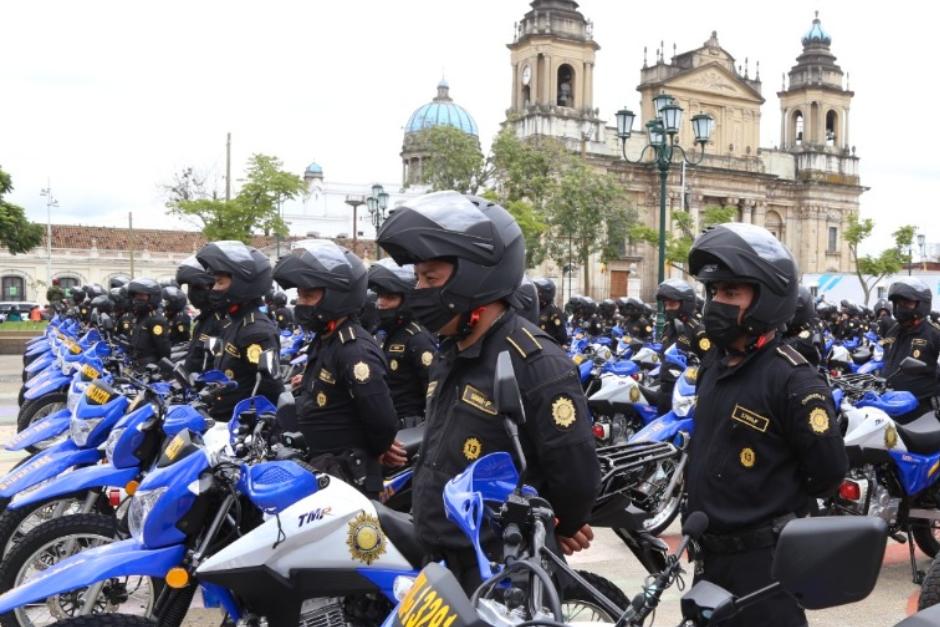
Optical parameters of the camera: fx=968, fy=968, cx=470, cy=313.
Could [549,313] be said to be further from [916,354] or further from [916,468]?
[916,468]

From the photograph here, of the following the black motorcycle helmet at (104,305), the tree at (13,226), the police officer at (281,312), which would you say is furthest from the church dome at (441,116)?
the black motorcycle helmet at (104,305)

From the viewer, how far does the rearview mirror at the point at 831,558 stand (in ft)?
5.90

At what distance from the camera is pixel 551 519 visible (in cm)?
238

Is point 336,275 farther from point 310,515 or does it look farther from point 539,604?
point 539,604

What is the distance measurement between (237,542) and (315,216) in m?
66.7

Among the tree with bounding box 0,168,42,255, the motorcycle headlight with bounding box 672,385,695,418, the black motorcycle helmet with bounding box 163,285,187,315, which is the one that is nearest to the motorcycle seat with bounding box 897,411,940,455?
the motorcycle headlight with bounding box 672,385,695,418

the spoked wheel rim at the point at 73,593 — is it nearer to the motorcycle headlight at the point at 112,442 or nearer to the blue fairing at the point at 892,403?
the motorcycle headlight at the point at 112,442

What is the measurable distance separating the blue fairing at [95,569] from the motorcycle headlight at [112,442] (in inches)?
61.4

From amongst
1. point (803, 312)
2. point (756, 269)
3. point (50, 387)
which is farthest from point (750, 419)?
point (50, 387)

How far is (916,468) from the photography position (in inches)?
240

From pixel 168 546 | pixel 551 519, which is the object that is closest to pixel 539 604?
pixel 551 519

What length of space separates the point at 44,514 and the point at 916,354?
7.10m

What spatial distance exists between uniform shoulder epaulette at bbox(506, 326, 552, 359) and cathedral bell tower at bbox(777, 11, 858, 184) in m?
73.7

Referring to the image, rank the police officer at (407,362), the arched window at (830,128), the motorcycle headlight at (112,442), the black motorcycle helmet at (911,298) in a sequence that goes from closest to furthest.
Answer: the motorcycle headlight at (112,442) < the police officer at (407,362) < the black motorcycle helmet at (911,298) < the arched window at (830,128)
